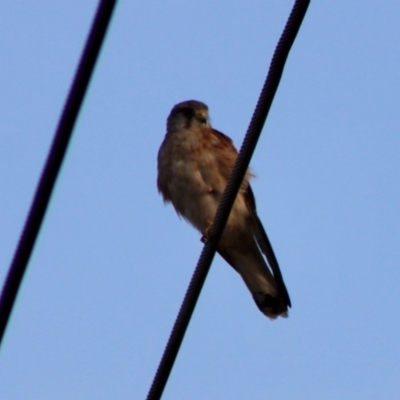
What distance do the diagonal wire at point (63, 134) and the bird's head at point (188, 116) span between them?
4.72 m

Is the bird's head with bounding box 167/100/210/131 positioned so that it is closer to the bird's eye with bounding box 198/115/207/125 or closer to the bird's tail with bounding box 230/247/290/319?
the bird's eye with bounding box 198/115/207/125

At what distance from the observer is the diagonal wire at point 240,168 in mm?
2605

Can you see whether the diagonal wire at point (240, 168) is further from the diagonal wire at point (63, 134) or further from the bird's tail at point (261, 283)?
the bird's tail at point (261, 283)

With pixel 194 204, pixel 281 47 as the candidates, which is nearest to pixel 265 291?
pixel 194 204

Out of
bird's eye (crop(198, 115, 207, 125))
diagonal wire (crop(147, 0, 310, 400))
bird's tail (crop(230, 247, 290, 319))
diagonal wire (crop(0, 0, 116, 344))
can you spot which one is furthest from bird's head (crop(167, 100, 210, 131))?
diagonal wire (crop(0, 0, 116, 344))

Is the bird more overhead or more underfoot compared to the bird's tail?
more overhead

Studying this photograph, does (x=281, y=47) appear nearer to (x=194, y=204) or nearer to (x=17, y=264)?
(x=17, y=264)

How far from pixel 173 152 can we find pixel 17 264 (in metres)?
4.34

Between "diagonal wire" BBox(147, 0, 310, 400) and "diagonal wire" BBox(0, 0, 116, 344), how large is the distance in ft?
3.69

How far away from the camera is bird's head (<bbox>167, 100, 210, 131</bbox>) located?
634 cm

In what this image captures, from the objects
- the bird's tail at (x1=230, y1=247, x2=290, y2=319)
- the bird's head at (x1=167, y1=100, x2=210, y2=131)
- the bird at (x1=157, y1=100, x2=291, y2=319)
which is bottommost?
the bird's tail at (x1=230, y1=247, x2=290, y2=319)

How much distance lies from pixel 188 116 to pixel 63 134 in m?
4.95

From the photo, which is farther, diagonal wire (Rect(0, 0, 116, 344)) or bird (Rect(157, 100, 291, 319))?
bird (Rect(157, 100, 291, 319))

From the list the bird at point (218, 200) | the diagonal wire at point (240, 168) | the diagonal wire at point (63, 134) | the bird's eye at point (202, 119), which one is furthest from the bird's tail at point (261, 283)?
the diagonal wire at point (63, 134)
